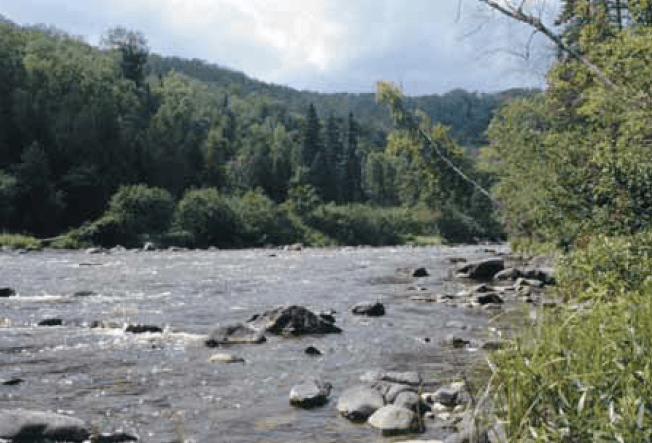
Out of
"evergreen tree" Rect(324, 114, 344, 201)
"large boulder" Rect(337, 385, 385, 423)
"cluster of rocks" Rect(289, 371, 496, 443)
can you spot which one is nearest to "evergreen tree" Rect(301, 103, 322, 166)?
"evergreen tree" Rect(324, 114, 344, 201)

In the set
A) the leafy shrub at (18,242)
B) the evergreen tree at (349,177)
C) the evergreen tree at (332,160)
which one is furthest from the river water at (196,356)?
the evergreen tree at (349,177)

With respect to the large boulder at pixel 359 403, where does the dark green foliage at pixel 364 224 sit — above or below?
below

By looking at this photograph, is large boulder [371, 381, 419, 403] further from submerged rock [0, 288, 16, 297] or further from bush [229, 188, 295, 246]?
bush [229, 188, 295, 246]

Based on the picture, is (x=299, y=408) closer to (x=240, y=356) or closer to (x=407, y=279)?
(x=240, y=356)

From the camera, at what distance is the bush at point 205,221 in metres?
58.9

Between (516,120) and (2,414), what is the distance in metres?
29.2

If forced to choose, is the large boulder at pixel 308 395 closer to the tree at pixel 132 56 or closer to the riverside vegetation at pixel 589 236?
the riverside vegetation at pixel 589 236

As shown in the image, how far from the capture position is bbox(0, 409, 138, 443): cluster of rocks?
701cm

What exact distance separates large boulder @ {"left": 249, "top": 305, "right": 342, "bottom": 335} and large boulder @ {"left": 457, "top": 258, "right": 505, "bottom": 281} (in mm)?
13842

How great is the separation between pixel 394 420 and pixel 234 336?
5.96 m

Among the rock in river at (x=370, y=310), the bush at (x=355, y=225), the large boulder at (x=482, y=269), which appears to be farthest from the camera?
the bush at (x=355, y=225)

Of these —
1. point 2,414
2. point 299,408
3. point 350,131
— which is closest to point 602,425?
point 299,408

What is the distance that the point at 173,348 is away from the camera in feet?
39.5

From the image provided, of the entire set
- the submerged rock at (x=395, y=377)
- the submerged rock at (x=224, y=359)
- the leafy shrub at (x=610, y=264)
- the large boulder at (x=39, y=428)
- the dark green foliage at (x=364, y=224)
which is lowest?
the dark green foliage at (x=364, y=224)
